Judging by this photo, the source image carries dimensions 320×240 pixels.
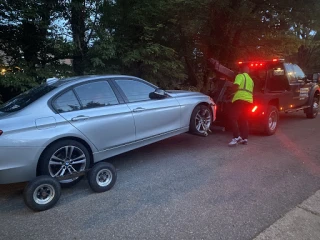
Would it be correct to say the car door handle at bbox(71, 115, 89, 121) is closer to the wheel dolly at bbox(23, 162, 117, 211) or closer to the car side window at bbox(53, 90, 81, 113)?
the car side window at bbox(53, 90, 81, 113)

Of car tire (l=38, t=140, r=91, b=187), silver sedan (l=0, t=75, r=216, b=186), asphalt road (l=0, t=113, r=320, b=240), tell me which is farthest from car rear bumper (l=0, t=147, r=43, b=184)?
asphalt road (l=0, t=113, r=320, b=240)

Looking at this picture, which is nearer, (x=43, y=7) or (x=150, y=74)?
(x=43, y=7)

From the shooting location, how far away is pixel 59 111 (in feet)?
12.3

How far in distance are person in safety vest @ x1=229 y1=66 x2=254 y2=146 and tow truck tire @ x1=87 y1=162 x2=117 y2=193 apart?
10.1 feet

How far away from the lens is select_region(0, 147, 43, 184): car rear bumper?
3.21 meters

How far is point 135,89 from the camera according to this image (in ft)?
15.8

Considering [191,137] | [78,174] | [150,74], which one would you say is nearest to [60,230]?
[78,174]

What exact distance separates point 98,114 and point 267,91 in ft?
16.4

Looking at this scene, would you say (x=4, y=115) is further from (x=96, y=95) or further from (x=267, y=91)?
(x=267, y=91)

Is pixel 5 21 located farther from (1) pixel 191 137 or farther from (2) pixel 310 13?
(2) pixel 310 13

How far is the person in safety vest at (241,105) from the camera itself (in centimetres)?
587

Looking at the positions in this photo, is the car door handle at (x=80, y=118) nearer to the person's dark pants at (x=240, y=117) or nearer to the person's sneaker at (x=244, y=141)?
the person's dark pants at (x=240, y=117)

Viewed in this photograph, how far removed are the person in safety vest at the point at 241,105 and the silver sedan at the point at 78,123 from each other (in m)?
1.45

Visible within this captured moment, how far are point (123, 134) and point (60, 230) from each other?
180cm
